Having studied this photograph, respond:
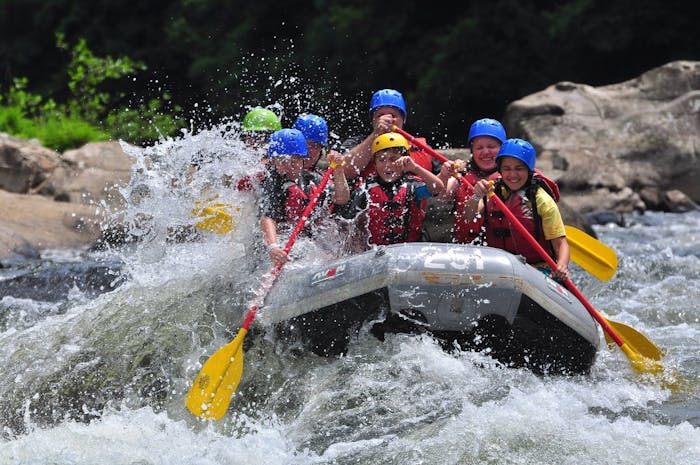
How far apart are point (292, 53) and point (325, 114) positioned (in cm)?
699

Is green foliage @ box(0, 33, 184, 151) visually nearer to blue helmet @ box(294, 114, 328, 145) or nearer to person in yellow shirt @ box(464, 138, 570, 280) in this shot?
blue helmet @ box(294, 114, 328, 145)

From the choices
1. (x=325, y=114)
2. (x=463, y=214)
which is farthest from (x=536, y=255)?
(x=325, y=114)

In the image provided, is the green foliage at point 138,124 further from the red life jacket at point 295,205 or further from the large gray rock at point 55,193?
the red life jacket at point 295,205

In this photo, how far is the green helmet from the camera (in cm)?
673

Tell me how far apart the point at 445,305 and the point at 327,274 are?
0.60 m

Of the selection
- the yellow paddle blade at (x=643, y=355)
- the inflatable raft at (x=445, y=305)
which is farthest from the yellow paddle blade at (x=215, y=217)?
the yellow paddle blade at (x=643, y=355)

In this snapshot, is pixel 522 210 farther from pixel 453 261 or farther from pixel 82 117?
pixel 82 117

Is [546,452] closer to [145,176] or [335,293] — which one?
[335,293]

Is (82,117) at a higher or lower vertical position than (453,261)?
lower

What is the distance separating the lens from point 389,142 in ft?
17.5

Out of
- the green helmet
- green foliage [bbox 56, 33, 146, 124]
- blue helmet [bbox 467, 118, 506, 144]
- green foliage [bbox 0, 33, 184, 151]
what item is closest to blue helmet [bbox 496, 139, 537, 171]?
blue helmet [bbox 467, 118, 506, 144]

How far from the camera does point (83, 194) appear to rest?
10.4 meters

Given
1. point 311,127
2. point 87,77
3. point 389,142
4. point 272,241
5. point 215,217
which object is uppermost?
point 389,142

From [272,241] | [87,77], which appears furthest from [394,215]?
[87,77]
